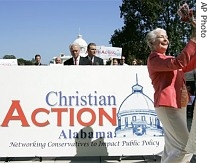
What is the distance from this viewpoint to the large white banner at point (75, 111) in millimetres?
5297

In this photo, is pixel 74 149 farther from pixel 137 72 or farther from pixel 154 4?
pixel 154 4

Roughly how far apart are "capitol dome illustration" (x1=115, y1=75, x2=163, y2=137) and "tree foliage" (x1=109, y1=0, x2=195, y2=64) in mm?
33066

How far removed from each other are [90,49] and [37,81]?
185 cm

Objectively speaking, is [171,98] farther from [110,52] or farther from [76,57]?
[110,52]

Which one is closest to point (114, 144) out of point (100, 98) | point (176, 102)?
point (100, 98)

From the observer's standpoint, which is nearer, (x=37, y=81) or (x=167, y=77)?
(x=167, y=77)

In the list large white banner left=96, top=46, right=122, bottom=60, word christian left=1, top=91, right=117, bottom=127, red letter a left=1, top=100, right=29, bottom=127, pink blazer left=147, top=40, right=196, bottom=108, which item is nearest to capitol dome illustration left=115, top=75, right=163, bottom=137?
word christian left=1, top=91, right=117, bottom=127

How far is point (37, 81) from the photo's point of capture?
5301 mm

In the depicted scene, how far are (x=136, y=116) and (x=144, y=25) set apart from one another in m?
37.1

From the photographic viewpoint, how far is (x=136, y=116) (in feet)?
17.7

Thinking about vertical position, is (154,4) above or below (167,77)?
above

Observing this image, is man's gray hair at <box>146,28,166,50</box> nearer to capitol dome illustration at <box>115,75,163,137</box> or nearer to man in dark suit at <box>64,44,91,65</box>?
capitol dome illustration at <box>115,75,163,137</box>

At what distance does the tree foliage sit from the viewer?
38688 millimetres
